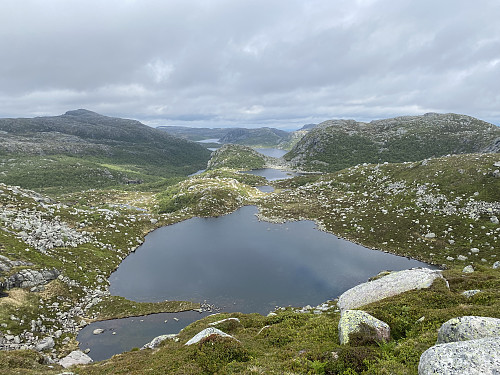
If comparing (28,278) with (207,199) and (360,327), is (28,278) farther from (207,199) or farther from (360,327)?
(207,199)

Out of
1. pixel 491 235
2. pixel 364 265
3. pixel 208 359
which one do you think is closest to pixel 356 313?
pixel 208 359

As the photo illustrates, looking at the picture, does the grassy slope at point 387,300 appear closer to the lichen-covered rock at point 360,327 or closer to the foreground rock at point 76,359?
the lichen-covered rock at point 360,327

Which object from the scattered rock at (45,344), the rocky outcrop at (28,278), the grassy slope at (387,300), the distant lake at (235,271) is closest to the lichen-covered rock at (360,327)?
the grassy slope at (387,300)

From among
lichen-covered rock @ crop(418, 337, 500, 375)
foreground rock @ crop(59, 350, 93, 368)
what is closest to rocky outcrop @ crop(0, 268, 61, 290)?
foreground rock @ crop(59, 350, 93, 368)

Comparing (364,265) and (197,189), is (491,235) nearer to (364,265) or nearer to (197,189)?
(364,265)

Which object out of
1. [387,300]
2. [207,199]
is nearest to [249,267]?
[387,300]

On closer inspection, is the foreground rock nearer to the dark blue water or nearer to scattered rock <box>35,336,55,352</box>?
scattered rock <box>35,336,55,352</box>
